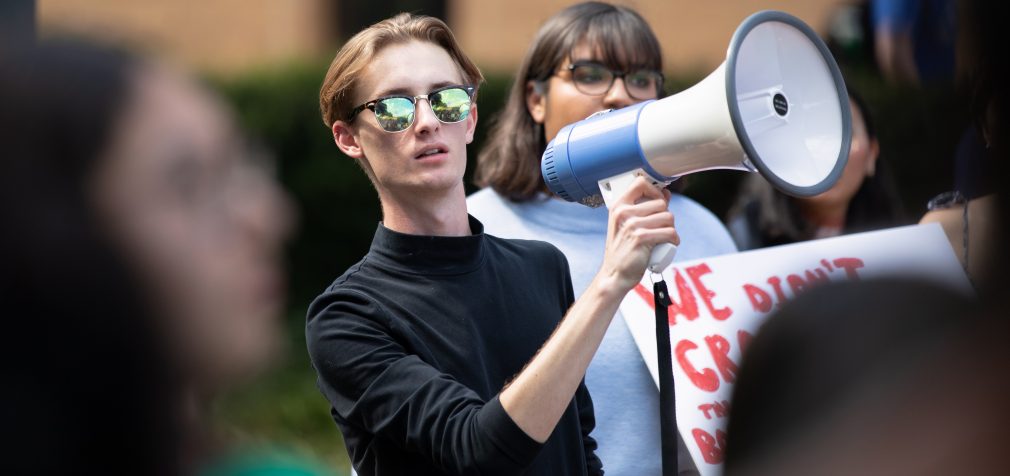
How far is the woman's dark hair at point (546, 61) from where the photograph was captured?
10.6 feet

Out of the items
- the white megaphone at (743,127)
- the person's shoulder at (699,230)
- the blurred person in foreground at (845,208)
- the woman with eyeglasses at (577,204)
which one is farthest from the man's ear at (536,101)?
the blurred person in foreground at (845,208)

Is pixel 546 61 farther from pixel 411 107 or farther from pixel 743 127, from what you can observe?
pixel 743 127

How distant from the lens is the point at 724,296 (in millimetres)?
3072

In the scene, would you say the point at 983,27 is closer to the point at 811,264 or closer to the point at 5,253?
the point at 5,253

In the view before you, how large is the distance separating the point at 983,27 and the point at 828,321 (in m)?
0.34

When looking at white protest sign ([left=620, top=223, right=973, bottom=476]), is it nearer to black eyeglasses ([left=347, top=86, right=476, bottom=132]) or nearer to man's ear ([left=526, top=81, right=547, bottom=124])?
man's ear ([left=526, top=81, right=547, bottom=124])

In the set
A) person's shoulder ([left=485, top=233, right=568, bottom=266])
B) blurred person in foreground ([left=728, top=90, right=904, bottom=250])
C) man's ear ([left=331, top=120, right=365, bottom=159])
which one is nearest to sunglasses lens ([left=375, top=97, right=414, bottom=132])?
man's ear ([left=331, top=120, right=365, bottom=159])

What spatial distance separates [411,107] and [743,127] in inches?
26.3

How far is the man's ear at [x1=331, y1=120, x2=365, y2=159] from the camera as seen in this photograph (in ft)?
8.51

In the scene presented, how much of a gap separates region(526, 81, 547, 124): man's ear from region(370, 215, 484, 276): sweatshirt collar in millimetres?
914

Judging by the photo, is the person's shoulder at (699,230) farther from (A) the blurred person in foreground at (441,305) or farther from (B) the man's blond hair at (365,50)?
(B) the man's blond hair at (365,50)

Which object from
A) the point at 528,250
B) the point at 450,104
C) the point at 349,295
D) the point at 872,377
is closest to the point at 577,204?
the point at 528,250

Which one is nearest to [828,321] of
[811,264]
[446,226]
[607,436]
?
[446,226]

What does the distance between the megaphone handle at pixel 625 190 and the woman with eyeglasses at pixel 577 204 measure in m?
0.55
